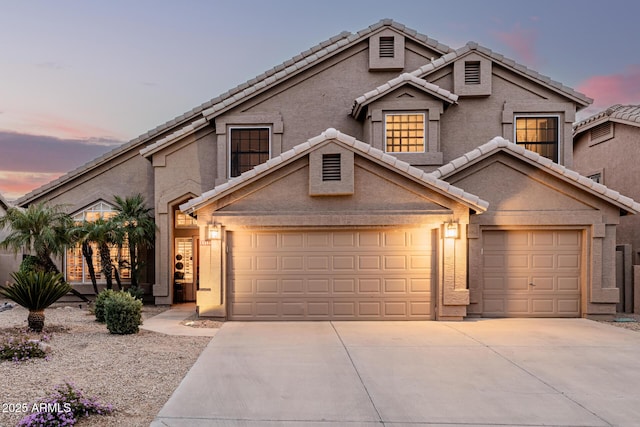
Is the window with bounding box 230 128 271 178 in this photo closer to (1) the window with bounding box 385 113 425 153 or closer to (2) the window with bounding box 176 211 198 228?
(2) the window with bounding box 176 211 198 228

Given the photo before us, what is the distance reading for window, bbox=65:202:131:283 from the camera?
15.2 m

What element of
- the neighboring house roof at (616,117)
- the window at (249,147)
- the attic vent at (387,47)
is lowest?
the window at (249,147)

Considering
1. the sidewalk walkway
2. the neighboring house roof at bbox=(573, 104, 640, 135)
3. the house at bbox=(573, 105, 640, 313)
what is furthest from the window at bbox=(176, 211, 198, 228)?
the neighboring house roof at bbox=(573, 104, 640, 135)

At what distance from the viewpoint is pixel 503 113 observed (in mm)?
14344

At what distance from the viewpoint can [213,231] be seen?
1095 centimetres

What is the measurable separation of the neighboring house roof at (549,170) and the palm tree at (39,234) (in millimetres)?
11239

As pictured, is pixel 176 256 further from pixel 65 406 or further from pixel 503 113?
pixel 503 113

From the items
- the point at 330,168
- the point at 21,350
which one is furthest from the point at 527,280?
the point at 21,350

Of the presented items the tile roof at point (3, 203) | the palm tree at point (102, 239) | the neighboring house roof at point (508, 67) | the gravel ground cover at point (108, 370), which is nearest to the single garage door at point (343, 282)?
the gravel ground cover at point (108, 370)

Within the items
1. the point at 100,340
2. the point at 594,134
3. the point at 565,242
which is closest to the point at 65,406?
the point at 100,340

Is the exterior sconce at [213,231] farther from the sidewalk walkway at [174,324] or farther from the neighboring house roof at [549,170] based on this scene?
the neighboring house roof at [549,170]

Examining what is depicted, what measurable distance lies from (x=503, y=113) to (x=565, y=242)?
4.86 meters

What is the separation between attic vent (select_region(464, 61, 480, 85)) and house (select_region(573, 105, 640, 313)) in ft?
19.8

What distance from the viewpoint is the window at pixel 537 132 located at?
47.4 ft
